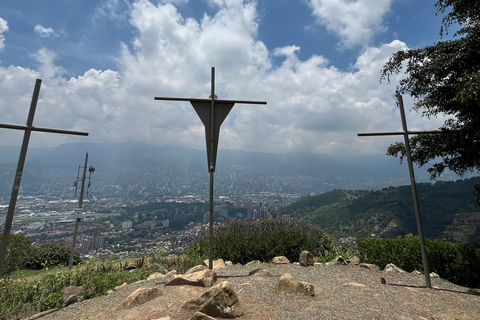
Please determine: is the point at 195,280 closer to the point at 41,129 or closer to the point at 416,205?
the point at 41,129

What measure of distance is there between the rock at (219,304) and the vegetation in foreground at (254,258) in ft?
10.4

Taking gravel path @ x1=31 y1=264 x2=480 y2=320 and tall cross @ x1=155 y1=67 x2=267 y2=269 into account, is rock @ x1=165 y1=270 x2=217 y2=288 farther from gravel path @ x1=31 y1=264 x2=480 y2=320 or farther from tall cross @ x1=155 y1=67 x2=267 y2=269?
tall cross @ x1=155 y1=67 x2=267 y2=269

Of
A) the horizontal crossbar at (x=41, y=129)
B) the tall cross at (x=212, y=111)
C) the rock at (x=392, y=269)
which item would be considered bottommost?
the rock at (x=392, y=269)

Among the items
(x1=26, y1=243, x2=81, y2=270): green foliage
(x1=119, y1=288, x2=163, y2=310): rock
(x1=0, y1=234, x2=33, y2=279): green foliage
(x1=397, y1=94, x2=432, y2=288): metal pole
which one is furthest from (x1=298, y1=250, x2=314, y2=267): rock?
(x1=26, y1=243, x2=81, y2=270): green foliage

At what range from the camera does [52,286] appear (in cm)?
536

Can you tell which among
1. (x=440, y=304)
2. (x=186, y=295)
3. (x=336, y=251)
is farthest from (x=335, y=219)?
(x=186, y=295)

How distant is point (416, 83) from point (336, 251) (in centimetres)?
658

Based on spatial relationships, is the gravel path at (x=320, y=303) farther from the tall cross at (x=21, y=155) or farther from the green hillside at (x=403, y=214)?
the green hillside at (x=403, y=214)

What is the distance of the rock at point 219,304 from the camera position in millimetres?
2827

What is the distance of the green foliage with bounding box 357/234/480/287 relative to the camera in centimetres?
554

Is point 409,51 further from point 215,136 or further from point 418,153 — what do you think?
point 215,136

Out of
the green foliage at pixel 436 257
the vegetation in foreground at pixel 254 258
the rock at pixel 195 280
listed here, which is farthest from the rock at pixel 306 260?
the rock at pixel 195 280

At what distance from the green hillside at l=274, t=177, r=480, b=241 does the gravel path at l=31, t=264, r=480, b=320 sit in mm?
17818

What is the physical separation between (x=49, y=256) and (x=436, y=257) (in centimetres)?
1725
